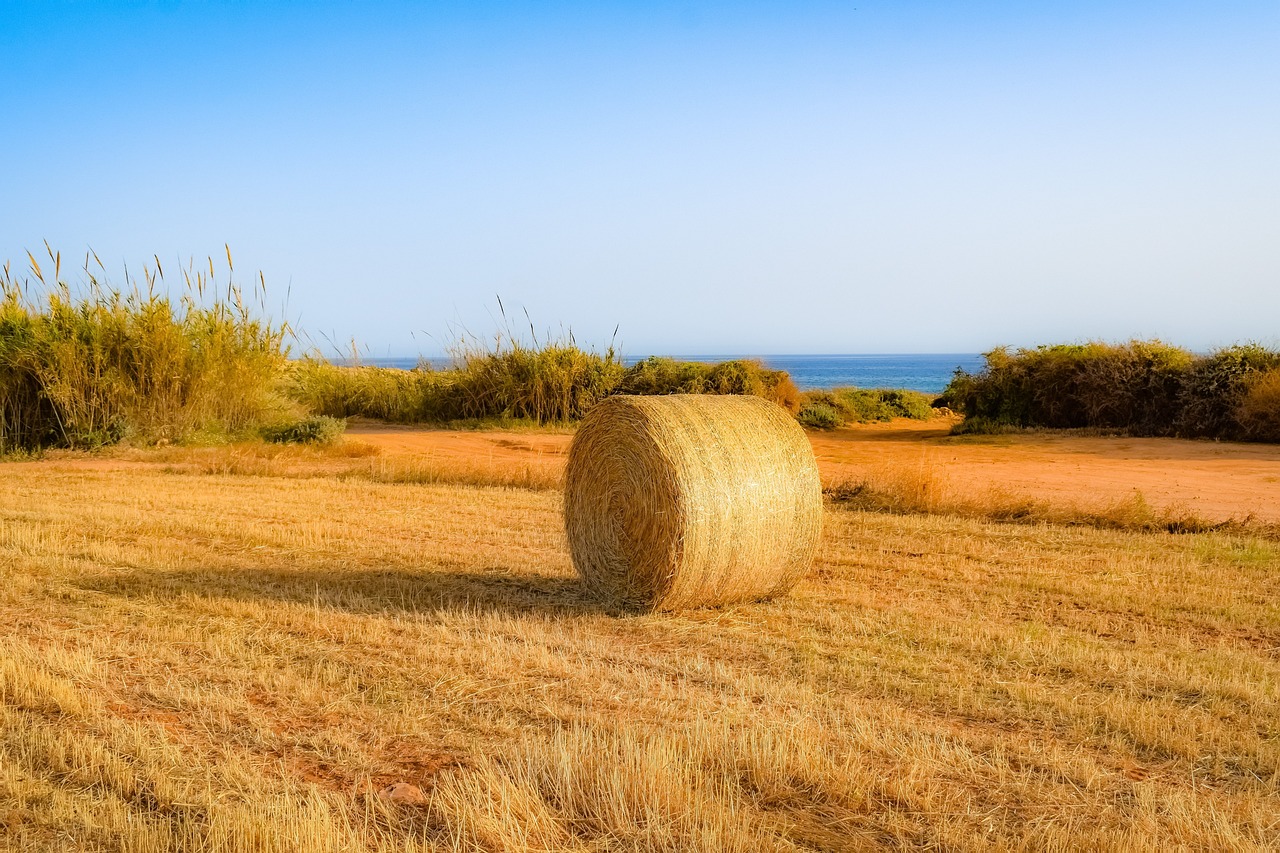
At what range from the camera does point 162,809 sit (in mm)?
3932

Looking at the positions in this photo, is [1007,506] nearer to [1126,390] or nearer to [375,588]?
[375,588]

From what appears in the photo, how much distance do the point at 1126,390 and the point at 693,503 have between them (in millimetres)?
16934

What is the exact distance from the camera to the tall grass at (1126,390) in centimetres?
1962

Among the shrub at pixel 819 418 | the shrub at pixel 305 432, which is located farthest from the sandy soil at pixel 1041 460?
the shrub at pixel 819 418

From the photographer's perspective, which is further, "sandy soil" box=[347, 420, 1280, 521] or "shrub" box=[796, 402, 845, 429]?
"shrub" box=[796, 402, 845, 429]

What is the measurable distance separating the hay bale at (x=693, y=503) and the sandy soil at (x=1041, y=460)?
5.07 m

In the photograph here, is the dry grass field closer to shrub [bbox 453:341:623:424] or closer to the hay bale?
the hay bale

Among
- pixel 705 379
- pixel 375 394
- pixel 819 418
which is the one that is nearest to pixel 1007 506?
pixel 705 379

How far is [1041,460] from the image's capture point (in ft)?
55.6

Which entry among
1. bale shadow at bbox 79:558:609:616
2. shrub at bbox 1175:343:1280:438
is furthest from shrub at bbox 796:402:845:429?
bale shadow at bbox 79:558:609:616

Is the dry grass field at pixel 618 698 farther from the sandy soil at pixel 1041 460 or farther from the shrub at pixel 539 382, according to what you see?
the shrub at pixel 539 382

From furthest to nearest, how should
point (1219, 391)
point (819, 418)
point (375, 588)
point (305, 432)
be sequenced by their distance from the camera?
1. point (819, 418)
2. point (1219, 391)
3. point (305, 432)
4. point (375, 588)

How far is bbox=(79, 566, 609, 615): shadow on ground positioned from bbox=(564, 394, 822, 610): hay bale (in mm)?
443

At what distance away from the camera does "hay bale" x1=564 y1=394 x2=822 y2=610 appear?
6980 millimetres
